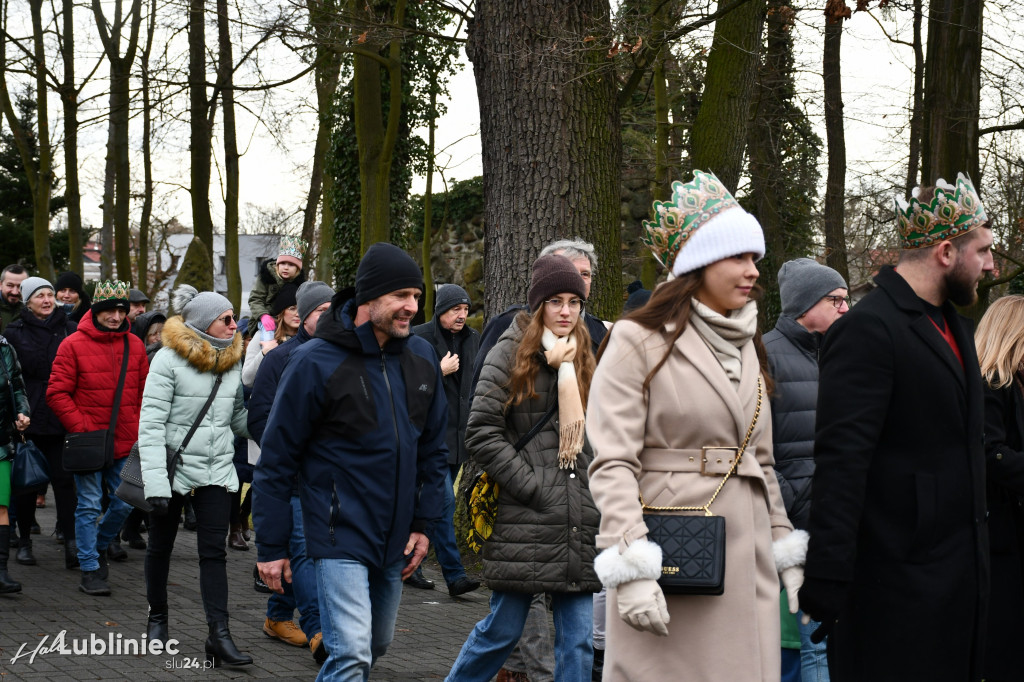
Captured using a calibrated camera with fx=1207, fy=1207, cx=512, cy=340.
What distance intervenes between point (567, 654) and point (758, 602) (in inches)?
64.2

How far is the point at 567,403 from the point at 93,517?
499cm

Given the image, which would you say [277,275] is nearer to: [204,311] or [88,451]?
[88,451]

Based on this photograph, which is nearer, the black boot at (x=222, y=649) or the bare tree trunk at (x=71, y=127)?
the black boot at (x=222, y=649)

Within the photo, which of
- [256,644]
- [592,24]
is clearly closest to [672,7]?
[592,24]

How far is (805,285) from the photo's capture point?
585 cm

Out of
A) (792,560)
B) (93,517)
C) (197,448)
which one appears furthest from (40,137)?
(792,560)

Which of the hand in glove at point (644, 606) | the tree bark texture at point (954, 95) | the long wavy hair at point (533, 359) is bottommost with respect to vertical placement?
the hand in glove at point (644, 606)

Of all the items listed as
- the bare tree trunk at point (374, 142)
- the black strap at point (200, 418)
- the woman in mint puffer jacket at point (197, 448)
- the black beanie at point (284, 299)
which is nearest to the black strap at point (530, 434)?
the woman in mint puffer jacket at point (197, 448)

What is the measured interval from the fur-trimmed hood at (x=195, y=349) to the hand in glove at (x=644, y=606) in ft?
→ 13.0

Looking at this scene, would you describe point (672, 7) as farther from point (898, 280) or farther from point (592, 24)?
point (898, 280)

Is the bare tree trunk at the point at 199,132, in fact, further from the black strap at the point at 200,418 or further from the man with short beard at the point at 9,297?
the black strap at the point at 200,418

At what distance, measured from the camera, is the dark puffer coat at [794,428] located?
5.40 m

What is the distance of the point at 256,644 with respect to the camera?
23.9ft

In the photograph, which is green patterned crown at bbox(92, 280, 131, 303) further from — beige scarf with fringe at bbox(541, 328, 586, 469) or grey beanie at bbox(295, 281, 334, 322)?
beige scarf with fringe at bbox(541, 328, 586, 469)
